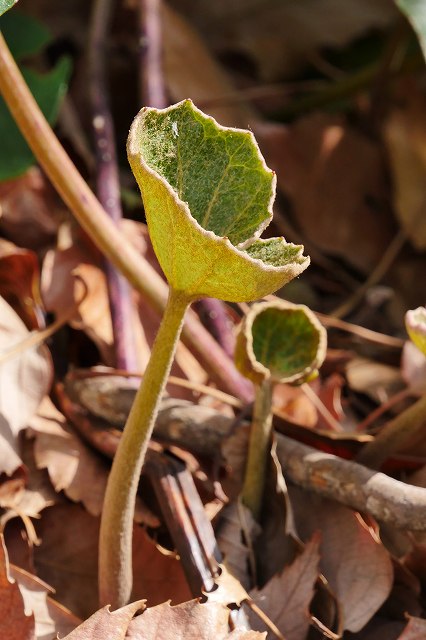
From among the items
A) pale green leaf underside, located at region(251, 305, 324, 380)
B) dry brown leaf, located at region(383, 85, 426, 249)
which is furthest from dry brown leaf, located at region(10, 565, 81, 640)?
dry brown leaf, located at region(383, 85, 426, 249)

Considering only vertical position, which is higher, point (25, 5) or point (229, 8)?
point (25, 5)

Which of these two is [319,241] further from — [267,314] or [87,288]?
[267,314]

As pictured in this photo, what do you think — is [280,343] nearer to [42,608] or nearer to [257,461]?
[257,461]

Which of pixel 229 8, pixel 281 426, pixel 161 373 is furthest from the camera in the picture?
pixel 229 8

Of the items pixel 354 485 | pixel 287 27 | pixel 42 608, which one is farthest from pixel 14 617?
pixel 287 27

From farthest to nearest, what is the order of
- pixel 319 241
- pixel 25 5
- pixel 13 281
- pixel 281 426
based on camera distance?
pixel 25 5, pixel 319 241, pixel 13 281, pixel 281 426

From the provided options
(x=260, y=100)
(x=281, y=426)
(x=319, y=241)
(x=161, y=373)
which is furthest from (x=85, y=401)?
(x=260, y=100)

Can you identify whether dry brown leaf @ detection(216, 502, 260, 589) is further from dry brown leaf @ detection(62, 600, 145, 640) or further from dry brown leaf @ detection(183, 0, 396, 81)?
dry brown leaf @ detection(183, 0, 396, 81)
